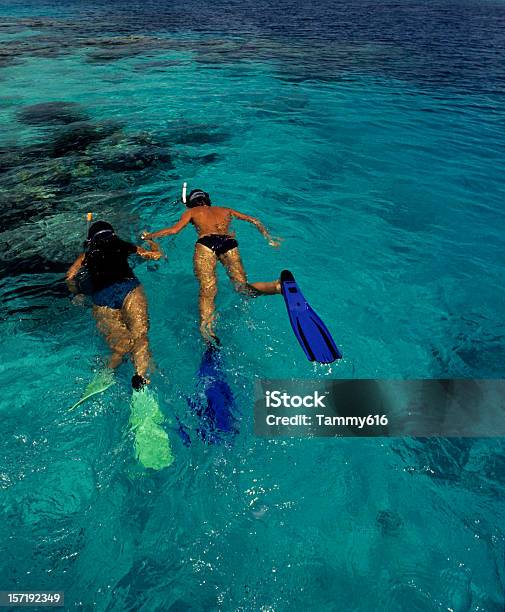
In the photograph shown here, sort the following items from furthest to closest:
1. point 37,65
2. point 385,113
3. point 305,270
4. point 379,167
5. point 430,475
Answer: point 37,65 < point 385,113 < point 379,167 < point 305,270 < point 430,475

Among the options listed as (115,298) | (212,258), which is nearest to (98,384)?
(115,298)

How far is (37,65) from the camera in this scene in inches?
953

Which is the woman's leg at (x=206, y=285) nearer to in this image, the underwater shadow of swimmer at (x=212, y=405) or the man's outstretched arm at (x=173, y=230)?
the man's outstretched arm at (x=173, y=230)

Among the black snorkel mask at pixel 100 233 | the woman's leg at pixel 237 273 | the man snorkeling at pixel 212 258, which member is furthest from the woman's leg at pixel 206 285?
the black snorkel mask at pixel 100 233

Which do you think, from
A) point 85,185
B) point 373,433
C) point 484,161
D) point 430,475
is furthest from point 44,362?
point 484,161

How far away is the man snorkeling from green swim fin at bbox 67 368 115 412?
155 centimetres

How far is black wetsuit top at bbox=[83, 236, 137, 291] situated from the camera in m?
5.79

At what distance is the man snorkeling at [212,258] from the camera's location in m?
6.50

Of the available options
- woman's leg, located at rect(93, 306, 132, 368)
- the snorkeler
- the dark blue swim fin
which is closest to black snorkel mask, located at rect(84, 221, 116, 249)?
the snorkeler

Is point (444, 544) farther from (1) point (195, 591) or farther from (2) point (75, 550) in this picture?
(2) point (75, 550)

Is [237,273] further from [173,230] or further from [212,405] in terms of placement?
[212,405]

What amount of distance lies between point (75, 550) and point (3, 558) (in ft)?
2.31

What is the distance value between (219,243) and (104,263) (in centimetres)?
210

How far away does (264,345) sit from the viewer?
6211 millimetres
